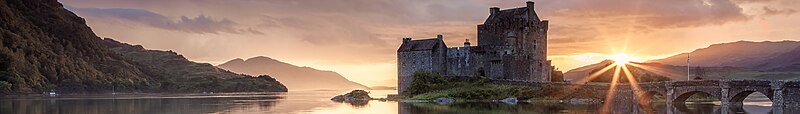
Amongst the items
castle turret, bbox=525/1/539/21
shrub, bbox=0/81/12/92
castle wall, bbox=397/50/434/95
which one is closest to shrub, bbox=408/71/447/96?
castle wall, bbox=397/50/434/95

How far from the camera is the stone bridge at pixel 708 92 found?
8669 centimetres

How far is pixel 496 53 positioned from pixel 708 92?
3434 centimetres

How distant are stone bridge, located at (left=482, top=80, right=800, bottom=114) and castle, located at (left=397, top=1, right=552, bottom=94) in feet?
32.6

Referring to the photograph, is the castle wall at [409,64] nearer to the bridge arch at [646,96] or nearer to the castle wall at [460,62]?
the castle wall at [460,62]

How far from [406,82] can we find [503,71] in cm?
1315

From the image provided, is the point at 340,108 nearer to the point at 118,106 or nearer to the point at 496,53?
the point at 118,106

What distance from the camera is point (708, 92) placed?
9431 cm

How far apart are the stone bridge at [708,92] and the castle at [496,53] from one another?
994 cm

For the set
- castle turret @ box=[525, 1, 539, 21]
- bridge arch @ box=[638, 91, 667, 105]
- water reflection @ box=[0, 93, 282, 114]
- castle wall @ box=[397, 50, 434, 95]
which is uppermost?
castle turret @ box=[525, 1, 539, 21]

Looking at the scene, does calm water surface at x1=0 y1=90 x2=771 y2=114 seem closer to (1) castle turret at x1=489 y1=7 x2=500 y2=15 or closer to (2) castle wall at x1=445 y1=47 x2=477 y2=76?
(2) castle wall at x1=445 y1=47 x2=477 y2=76

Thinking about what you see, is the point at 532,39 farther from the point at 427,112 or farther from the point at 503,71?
the point at 427,112

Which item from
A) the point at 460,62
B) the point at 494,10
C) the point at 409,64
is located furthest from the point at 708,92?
the point at 409,64

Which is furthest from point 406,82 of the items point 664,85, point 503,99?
point 664,85

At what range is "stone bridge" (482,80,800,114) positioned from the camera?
86.7 m
